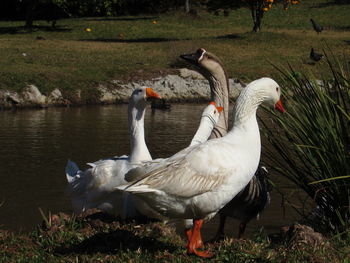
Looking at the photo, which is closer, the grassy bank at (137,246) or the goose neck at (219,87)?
the grassy bank at (137,246)

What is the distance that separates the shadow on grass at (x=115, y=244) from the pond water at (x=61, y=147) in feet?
3.49

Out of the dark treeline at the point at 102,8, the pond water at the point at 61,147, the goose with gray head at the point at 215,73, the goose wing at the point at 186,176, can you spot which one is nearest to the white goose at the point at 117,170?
the goose with gray head at the point at 215,73

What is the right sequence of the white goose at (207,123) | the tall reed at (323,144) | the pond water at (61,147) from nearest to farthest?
the tall reed at (323,144) < the white goose at (207,123) < the pond water at (61,147)

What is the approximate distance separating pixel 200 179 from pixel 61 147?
7.71 metres

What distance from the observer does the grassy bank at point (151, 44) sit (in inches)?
781

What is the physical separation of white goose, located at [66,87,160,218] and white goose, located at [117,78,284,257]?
57.1 inches

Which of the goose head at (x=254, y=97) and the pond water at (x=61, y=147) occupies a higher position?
the goose head at (x=254, y=97)

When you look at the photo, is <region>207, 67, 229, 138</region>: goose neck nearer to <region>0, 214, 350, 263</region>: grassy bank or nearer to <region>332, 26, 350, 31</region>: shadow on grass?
<region>0, 214, 350, 263</region>: grassy bank

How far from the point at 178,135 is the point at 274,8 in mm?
28176

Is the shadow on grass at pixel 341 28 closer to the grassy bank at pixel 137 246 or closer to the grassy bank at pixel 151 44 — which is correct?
the grassy bank at pixel 151 44

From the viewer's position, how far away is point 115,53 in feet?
80.1

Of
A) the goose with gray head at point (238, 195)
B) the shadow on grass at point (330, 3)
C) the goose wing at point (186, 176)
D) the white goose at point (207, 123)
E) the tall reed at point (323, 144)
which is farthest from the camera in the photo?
the shadow on grass at point (330, 3)

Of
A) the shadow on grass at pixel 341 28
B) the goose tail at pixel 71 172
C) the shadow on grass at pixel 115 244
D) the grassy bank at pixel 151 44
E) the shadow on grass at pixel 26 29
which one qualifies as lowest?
the shadow on grass at pixel 26 29

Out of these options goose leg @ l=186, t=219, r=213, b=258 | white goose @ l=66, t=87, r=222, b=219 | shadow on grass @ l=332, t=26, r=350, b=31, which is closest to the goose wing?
goose leg @ l=186, t=219, r=213, b=258
